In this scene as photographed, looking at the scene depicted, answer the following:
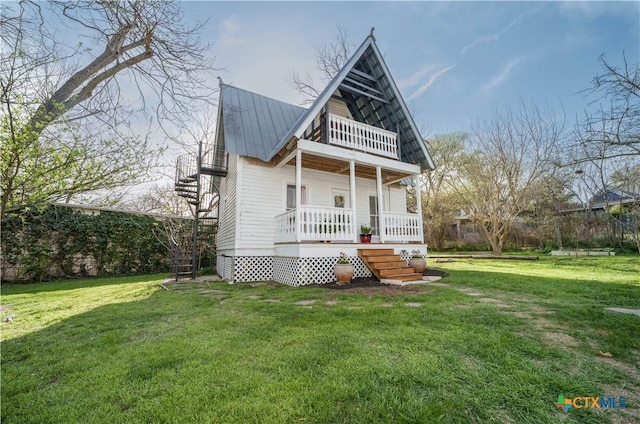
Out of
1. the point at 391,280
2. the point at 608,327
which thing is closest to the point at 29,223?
the point at 391,280

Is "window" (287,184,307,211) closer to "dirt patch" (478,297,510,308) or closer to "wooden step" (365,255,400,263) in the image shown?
"wooden step" (365,255,400,263)

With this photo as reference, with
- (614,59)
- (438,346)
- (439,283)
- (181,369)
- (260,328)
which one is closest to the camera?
(181,369)

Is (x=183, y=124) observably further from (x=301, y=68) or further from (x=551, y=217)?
(x=551, y=217)

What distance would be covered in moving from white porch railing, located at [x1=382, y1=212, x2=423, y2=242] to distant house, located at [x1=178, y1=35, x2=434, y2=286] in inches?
1.5

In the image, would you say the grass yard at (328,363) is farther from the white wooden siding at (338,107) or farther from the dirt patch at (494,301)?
the white wooden siding at (338,107)

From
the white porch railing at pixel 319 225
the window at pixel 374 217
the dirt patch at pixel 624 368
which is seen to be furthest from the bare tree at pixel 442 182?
the dirt patch at pixel 624 368

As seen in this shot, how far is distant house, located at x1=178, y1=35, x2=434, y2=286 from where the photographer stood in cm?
834

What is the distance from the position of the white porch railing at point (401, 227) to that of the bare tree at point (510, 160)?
10.2m

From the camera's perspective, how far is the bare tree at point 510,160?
16.4 m

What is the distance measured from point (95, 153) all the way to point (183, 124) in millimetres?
2512

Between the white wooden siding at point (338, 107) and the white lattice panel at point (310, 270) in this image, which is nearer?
the white lattice panel at point (310, 270)

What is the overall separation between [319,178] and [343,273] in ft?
15.2

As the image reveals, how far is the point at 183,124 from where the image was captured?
23.9 feet

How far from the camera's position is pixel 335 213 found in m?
8.70
